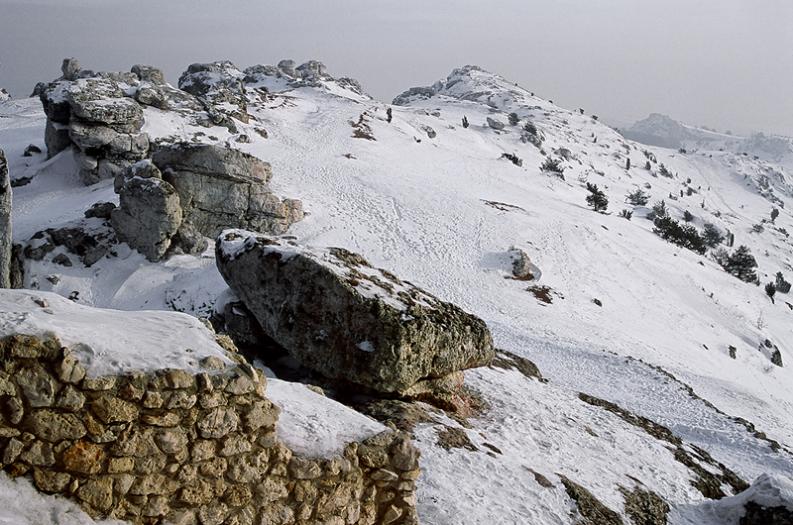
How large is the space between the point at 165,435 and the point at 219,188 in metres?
23.4

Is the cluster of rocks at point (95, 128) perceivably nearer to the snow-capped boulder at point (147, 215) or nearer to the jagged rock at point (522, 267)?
the snow-capped boulder at point (147, 215)

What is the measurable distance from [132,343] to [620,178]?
→ 335ft

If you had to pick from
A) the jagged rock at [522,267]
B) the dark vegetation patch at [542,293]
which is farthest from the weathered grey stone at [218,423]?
the jagged rock at [522,267]

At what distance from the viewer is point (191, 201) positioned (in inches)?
1046

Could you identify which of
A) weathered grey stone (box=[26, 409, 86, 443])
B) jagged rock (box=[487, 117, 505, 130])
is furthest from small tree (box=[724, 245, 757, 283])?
weathered grey stone (box=[26, 409, 86, 443])

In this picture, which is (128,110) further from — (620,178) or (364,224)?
(620,178)

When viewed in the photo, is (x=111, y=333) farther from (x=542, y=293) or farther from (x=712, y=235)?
(x=712, y=235)

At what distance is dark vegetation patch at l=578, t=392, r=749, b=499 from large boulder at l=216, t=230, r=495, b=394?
609cm

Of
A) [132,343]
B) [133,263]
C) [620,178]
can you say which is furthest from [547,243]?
[620,178]

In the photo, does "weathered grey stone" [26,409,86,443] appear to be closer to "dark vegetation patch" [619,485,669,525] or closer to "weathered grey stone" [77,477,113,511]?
"weathered grey stone" [77,477,113,511]

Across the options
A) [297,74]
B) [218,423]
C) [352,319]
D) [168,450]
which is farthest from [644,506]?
[297,74]

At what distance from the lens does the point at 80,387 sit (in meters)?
5.43

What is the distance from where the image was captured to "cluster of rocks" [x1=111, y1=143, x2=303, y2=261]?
938 inches

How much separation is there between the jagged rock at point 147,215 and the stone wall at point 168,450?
63.7 feet
